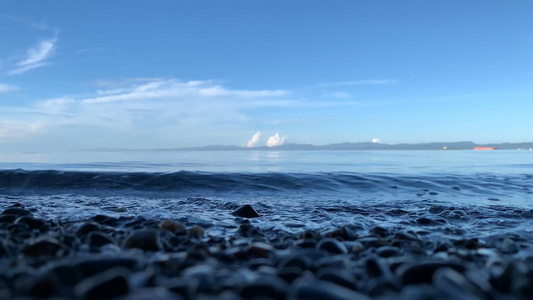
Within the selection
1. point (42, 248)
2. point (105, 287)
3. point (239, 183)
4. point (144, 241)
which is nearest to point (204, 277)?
point (105, 287)

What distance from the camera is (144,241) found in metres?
3.52

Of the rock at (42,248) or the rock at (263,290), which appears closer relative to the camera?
the rock at (263,290)

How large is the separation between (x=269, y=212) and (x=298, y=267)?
425cm

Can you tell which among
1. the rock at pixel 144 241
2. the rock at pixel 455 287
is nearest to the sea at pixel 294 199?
the rock at pixel 144 241

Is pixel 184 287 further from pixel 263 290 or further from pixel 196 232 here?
pixel 196 232

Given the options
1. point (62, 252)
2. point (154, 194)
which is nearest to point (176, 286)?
point (62, 252)

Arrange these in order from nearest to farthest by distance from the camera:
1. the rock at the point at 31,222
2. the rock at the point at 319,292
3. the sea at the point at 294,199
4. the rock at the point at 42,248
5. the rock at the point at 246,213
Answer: the rock at the point at 319,292 < the rock at the point at 42,248 < the rock at the point at 31,222 < the sea at the point at 294,199 < the rock at the point at 246,213

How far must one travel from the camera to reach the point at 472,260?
10.8ft

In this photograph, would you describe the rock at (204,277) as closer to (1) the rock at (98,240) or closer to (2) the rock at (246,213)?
(1) the rock at (98,240)

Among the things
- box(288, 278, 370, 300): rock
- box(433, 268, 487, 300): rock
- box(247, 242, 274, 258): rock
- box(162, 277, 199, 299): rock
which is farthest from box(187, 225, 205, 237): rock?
box(433, 268, 487, 300): rock

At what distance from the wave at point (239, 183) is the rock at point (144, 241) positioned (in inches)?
285

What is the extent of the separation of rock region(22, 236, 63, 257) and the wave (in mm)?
7773

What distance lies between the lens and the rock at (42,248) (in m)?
2.92

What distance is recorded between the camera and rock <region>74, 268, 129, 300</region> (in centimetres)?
189
